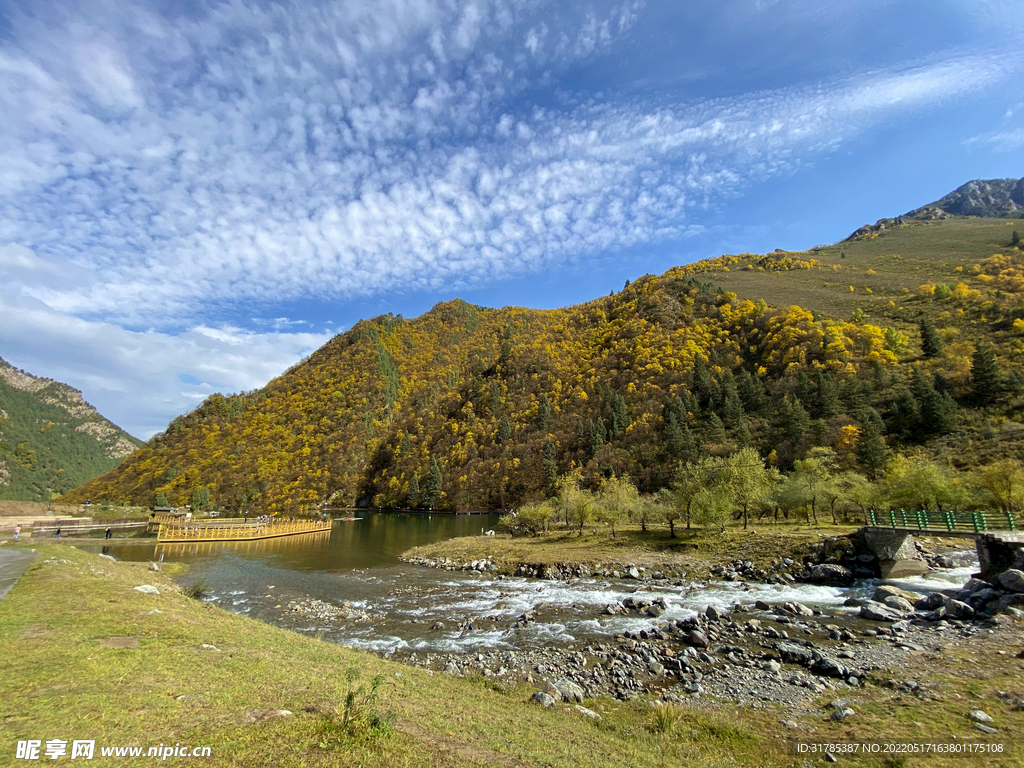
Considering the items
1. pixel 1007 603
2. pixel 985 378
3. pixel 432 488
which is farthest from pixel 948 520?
pixel 432 488

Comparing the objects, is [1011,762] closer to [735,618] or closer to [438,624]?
[735,618]

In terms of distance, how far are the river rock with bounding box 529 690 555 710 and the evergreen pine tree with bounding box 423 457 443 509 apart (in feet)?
378

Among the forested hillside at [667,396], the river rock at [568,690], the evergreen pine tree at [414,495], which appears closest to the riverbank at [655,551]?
the river rock at [568,690]

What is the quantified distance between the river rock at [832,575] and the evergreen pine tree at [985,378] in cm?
5998

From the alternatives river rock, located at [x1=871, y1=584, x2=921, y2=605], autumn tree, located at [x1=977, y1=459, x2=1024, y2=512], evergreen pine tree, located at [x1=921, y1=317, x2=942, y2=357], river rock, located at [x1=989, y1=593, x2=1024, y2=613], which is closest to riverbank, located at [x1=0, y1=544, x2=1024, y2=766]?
river rock, located at [x1=989, y1=593, x2=1024, y2=613]

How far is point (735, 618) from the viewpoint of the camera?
2106 centimetres

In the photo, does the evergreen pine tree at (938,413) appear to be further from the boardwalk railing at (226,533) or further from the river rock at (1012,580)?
the boardwalk railing at (226,533)

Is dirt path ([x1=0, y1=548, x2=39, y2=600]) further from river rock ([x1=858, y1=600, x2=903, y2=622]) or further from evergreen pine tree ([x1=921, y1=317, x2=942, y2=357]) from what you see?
evergreen pine tree ([x1=921, y1=317, x2=942, y2=357])

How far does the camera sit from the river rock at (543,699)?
456 inches

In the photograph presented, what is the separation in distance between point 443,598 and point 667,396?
A: 95.1 metres

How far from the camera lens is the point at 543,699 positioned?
11.9m

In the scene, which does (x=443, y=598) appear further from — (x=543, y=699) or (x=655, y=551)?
(x=655, y=551)

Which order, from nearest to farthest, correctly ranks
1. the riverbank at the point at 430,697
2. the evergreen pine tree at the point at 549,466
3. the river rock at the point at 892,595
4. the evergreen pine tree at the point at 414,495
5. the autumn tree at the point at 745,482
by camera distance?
the riverbank at the point at 430,697 < the river rock at the point at 892,595 < the autumn tree at the point at 745,482 < the evergreen pine tree at the point at 549,466 < the evergreen pine tree at the point at 414,495

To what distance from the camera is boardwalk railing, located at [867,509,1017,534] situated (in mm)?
28700
